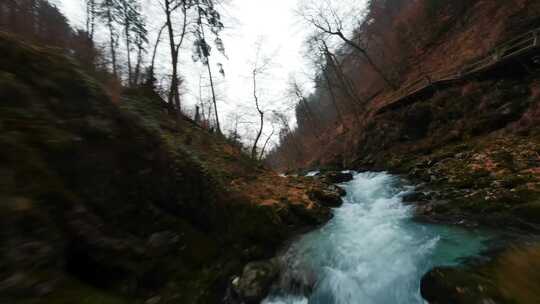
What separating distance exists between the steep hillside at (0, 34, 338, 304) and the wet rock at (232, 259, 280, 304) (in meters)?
0.36

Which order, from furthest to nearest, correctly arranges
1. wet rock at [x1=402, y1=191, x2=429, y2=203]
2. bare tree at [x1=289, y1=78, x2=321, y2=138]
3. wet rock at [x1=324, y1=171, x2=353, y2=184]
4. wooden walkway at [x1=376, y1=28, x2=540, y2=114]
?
bare tree at [x1=289, y1=78, x2=321, y2=138] < wet rock at [x1=324, y1=171, x2=353, y2=184] < wooden walkway at [x1=376, y1=28, x2=540, y2=114] < wet rock at [x1=402, y1=191, x2=429, y2=203]

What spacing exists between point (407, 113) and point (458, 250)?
37.0ft

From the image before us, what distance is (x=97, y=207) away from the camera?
12.3 feet

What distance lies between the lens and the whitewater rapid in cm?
443

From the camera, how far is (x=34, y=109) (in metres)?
3.57

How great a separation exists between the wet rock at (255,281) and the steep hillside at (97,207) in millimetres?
358

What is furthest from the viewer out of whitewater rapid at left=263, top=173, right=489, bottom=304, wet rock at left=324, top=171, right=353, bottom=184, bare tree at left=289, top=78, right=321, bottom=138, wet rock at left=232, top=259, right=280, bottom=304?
bare tree at left=289, top=78, right=321, bottom=138

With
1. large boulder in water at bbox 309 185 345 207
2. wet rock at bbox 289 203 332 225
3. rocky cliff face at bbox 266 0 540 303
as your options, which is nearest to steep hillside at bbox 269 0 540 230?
rocky cliff face at bbox 266 0 540 303

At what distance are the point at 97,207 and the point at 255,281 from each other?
3.31 m

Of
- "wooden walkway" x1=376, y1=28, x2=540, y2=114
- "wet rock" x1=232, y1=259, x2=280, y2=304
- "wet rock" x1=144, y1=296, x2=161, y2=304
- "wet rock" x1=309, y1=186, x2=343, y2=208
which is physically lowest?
"wet rock" x1=232, y1=259, x2=280, y2=304

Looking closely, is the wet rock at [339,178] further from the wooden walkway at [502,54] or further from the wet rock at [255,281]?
the wet rock at [255,281]

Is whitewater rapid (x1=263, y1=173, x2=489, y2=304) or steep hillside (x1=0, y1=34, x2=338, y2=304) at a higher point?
steep hillside (x1=0, y1=34, x2=338, y2=304)

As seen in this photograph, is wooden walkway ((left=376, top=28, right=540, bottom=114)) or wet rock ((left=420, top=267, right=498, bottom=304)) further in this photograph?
wooden walkway ((left=376, top=28, right=540, bottom=114))

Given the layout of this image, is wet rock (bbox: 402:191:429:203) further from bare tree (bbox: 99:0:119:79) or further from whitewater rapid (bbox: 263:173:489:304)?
bare tree (bbox: 99:0:119:79)
